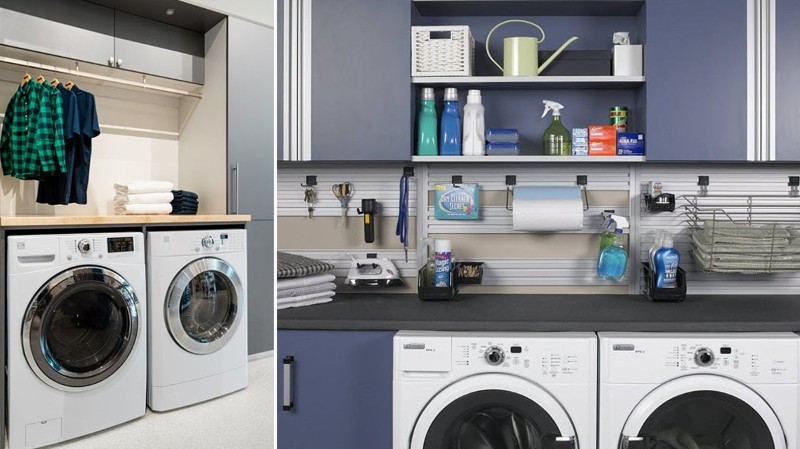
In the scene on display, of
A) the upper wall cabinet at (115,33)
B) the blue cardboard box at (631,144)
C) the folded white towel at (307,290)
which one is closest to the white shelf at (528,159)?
the blue cardboard box at (631,144)

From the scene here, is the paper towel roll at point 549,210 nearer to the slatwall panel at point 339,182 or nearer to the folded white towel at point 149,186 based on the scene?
the slatwall panel at point 339,182

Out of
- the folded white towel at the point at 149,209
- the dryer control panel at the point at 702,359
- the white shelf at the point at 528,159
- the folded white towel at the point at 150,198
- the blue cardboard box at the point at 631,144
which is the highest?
the blue cardboard box at the point at 631,144

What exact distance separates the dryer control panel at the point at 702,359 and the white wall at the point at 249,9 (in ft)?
6.02

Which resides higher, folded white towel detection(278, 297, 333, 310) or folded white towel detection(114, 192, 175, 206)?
folded white towel detection(114, 192, 175, 206)

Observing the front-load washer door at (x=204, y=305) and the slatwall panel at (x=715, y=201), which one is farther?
the front-load washer door at (x=204, y=305)

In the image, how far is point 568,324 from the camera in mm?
2117

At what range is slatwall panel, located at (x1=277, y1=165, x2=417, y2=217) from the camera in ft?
9.09

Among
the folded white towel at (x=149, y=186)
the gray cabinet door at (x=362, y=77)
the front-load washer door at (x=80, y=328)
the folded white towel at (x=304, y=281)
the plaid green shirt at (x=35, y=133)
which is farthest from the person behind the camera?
the folded white towel at (x=149, y=186)

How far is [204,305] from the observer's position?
9.56 ft

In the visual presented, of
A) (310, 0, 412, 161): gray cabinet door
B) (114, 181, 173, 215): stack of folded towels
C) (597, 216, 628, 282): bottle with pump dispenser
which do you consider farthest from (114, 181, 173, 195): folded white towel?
(597, 216, 628, 282): bottle with pump dispenser

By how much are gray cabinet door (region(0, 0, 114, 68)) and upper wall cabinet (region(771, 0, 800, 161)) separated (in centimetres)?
306

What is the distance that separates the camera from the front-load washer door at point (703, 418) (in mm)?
2010

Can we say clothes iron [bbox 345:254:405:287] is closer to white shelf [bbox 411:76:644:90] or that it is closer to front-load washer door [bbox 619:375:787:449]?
white shelf [bbox 411:76:644:90]

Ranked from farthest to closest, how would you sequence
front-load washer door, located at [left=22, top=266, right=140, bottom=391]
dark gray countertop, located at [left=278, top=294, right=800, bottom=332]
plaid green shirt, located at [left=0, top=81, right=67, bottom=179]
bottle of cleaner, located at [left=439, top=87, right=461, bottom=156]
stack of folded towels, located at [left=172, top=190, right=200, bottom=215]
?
stack of folded towels, located at [left=172, top=190, right=200, bottom=215], plaid green shirt, located at [left=0, top=81, right=67, bottom=179], front-load washer door, located at [left=22, top=266, right=140, bottom=391], bottle of cleaner, located at [left=439, top=87, right=461, bottom=156], dark gray countertop, located at [left=278, top=294, right=800, bottom=332]
